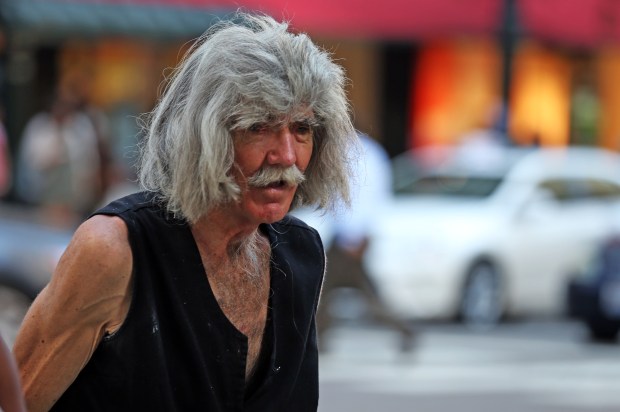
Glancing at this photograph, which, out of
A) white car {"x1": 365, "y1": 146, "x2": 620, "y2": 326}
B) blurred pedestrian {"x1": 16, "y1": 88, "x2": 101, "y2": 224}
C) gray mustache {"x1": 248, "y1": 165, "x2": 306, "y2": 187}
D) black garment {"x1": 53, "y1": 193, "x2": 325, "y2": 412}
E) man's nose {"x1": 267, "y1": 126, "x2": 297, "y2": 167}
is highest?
man's nose {"x1": 267, "y1": 126, "x2": 297, "y2": 167}

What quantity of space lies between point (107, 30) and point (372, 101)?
5420 millimetres

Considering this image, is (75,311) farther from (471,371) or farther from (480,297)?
(480,297)

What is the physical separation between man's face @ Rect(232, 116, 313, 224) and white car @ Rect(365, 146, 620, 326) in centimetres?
1122

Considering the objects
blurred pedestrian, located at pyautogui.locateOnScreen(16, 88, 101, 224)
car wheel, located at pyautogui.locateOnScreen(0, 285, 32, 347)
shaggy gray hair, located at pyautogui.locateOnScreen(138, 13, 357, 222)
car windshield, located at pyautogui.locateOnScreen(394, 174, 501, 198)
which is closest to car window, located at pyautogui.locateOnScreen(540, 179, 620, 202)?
car windshield, located at pyautogui.locateOnScreen(394, 174, 501, 198)

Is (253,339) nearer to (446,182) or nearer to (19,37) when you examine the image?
(446,182)

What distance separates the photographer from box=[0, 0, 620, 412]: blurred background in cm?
1157

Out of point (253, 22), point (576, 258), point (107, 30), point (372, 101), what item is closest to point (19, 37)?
point (107, 30)

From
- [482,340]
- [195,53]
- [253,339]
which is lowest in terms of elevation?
[482,340]

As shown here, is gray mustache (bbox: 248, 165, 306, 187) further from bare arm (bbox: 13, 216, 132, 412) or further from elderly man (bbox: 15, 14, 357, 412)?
bare arm (bbox: 13, 216, 132, 412)

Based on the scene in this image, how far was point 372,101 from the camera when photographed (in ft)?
76.4

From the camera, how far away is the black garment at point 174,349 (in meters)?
2.87

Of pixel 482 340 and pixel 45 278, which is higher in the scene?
pixel 45 278

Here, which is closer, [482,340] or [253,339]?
[253,339]

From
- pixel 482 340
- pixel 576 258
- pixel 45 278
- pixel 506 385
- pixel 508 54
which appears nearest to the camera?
pixel 45 278
